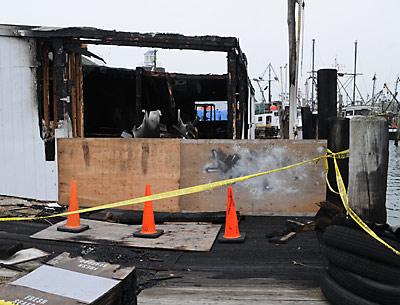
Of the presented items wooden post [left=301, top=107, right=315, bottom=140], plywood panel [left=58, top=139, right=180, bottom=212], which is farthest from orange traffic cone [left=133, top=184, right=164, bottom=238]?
wooden post [left=301, top=107, right=315, bottom=140]

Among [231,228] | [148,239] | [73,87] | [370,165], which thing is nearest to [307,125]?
[73,87]

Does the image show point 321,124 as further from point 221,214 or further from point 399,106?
point 399,106

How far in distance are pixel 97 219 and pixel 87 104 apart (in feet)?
35.8

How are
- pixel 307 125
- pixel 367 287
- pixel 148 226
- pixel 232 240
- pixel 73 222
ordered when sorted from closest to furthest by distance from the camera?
pixel 367 287
pixel 232 240
pixel 148 226
pixel 73 222
pixel 307 125

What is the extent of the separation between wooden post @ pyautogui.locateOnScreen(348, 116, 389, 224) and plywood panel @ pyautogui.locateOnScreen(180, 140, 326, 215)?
3451mm

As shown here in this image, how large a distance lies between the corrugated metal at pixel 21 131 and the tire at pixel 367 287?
723 cm

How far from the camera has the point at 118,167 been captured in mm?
8625

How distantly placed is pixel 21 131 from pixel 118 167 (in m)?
2.98

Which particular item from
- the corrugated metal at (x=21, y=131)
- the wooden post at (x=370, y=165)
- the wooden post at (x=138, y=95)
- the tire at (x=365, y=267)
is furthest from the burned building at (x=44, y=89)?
the tire at (x=365, y=267)

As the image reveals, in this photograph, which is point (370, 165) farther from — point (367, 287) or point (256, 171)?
point (256, 171)

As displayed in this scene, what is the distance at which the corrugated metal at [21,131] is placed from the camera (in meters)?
9.93

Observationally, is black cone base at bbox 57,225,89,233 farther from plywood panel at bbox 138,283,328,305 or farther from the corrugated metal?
the corrugated metal

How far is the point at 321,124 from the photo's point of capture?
8234 millimetres

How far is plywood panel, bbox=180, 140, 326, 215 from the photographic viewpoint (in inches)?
326
